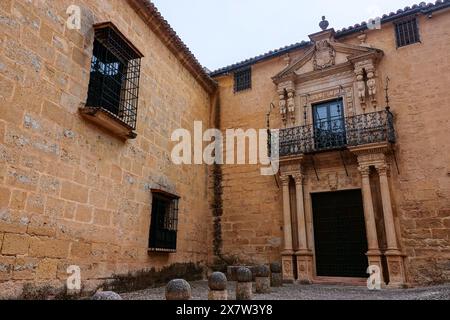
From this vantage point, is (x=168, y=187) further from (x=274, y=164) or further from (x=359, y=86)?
(x=359, y=86)

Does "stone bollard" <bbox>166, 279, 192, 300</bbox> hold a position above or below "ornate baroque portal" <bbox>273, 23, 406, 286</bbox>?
below

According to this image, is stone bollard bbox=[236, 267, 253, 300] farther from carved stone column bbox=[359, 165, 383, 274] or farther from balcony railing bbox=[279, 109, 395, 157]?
balcony railing bbox=[279, 109, 395, 157]

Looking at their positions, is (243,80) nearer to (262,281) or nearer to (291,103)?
(291,103)

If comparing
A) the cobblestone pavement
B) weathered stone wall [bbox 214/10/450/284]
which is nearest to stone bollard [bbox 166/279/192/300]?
the cobblestone pavement

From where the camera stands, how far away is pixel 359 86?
8242 mm

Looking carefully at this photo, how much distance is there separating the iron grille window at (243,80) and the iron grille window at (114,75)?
4.01 meters

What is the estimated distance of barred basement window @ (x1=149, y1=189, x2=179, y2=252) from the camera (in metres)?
6.82

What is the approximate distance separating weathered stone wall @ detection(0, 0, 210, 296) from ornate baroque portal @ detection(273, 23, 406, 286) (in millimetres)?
3237

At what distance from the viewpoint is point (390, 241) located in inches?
277

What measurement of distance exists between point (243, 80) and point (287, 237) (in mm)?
4800

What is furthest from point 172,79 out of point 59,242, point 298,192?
point 59,242

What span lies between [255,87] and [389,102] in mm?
3634

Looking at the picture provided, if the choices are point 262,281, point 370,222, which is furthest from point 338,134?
point 262,281

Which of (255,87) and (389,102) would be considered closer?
(389,102)
